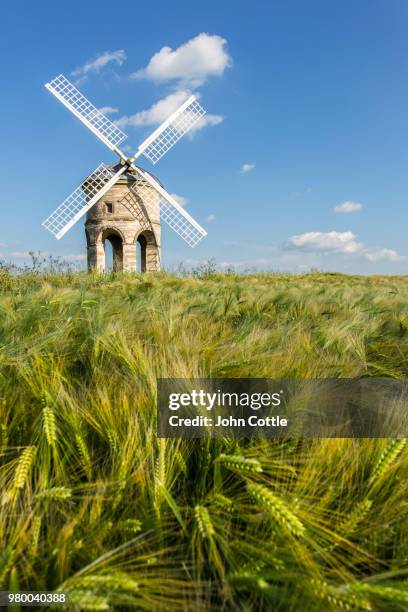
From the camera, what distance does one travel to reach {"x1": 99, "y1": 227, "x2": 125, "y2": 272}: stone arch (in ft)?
64.6

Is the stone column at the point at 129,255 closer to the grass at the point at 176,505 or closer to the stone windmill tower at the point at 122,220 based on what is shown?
the stone windmill tower at the point at 122,220

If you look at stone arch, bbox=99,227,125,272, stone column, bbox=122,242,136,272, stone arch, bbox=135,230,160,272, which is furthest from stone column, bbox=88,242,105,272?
stone arch, bbox=135,230,160,272

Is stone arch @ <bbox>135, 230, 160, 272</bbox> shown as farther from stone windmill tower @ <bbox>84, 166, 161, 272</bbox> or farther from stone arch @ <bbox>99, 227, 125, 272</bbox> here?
stone arch @ <bbox>99, 227, 125, 272</bbox>

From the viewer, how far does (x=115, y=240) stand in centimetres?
2189

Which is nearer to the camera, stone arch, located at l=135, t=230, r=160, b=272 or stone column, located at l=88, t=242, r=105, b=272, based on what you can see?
stone column, located at l=88, t=242, r=105, b=272

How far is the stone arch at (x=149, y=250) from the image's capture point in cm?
2065

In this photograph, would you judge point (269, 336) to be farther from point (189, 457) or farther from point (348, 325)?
point (189, 457)

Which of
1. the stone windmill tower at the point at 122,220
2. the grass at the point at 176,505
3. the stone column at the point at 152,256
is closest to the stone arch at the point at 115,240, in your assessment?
the stone windmill tower at the point at 122,220

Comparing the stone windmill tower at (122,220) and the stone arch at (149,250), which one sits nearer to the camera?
the stone windmill tower at (122,220)

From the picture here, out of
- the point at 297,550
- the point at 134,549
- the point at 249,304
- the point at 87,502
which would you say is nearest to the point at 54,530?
the point at 87,502

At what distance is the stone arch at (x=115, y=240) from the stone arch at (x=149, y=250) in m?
0.98

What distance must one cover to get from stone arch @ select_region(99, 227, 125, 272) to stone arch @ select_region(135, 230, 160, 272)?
3.23 ft

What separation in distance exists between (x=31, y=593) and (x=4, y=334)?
56.5 inches

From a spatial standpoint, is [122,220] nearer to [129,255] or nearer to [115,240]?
[129,255]
